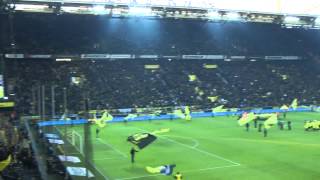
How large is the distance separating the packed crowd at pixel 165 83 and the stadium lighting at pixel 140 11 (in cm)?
1131

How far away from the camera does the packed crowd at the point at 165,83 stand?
70312 millimetres

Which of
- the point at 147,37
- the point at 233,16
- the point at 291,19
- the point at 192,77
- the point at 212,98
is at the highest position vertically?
the point at 233,16

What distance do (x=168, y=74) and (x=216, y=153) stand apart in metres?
48.1

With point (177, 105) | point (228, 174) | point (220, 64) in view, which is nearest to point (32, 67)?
point (177, 105)

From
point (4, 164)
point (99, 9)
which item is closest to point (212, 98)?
point (99, 9)

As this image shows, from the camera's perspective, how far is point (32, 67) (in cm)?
7419

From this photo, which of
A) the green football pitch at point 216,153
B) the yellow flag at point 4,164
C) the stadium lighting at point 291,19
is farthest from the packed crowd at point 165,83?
the yellow flag at point 4,164

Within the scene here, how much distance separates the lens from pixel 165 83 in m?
79.2

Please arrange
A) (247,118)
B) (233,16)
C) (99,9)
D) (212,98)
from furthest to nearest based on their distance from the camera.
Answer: (233,16)
(212,98)
(99,9)
(247,118)

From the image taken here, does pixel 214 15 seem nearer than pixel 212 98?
No

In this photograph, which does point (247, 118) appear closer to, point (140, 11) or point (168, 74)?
point (140, 11)

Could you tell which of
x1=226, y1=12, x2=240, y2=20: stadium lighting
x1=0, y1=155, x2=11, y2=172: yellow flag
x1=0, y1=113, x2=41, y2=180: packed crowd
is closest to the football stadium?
x1=226, y1=12, x2=240, y2=20: stadium lighting

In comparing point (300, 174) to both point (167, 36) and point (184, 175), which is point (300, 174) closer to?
point (184, 175)

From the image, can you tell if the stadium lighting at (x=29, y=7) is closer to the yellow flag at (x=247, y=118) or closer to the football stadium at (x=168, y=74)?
the football stadium at (x=168, y=74)
